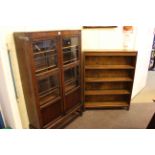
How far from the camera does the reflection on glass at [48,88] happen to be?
6.05 ft

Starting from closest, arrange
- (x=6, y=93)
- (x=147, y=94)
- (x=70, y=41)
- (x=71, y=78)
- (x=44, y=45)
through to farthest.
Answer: (x=6, y=93), (x=44, y=45), (x=70, y=41), (x=71, y=78), (x=147, y=94)

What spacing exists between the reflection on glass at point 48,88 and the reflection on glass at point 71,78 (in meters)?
0.19

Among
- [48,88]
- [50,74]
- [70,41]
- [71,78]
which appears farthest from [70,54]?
[48,88]

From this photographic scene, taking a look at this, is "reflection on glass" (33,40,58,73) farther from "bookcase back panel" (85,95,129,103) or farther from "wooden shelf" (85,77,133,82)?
"bookcase back panel" (85,95,129,103)

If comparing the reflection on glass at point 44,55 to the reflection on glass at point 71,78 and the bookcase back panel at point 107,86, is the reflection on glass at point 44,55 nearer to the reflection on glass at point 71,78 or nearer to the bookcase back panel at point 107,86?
the reflection on glass at point 71,78

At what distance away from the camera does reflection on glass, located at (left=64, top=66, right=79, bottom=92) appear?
2.15m

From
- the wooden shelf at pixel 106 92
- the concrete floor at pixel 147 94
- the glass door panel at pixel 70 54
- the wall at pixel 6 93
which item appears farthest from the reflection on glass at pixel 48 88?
the concrete floor at pixel 147 94

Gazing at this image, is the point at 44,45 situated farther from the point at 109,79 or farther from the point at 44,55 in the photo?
the point at 109,79

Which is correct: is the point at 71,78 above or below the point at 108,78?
above

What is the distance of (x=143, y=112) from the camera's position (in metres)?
2.64

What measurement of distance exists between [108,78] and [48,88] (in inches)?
45.5

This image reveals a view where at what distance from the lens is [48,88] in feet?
6.35
